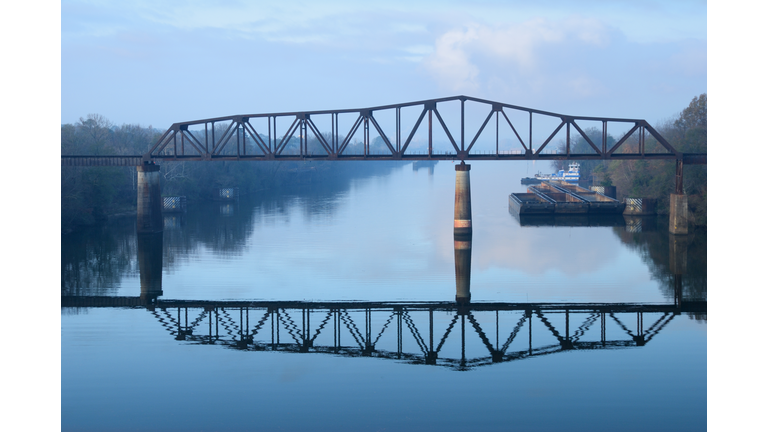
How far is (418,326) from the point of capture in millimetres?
27031

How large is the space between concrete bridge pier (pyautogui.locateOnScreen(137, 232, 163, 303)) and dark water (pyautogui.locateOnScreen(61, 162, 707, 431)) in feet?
0.57

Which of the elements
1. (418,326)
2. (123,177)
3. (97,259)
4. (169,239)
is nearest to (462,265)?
(418,326)

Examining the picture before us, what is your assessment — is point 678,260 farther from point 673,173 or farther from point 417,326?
point 673,173

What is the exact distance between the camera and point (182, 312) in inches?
1192

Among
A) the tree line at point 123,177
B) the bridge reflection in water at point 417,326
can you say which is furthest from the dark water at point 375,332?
the tree line at point 123,177

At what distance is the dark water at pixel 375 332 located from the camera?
18344mm

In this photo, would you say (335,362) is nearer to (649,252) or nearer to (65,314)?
(65,314)

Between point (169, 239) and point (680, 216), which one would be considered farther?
point (169, 239)

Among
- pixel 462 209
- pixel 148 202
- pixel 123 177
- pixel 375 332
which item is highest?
pixel 123 177

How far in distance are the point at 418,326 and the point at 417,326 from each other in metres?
0.05

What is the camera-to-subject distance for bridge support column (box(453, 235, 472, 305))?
3341 centimetres

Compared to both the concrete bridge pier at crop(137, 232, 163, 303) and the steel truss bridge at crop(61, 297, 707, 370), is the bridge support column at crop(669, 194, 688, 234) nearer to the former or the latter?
the steel truss bridge at crop(61, 297, 707, 370)

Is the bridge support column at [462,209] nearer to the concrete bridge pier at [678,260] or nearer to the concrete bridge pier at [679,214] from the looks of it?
the concrete bridge pier at [678,260]

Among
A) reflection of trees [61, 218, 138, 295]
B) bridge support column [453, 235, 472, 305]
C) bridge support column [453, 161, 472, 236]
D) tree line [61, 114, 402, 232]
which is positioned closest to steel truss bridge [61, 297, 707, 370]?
bridge support column [453, 235, 472, 305]
